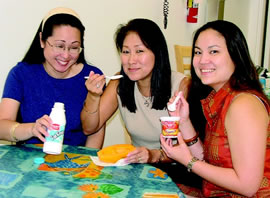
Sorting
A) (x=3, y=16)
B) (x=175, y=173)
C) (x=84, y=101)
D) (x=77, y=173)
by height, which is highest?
(x=3, y=16)

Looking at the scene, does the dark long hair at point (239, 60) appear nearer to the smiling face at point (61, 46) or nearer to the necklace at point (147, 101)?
the necklace at point (147, 101)

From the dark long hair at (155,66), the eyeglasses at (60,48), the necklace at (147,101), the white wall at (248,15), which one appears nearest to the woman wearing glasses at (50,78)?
the eyeglasses at (60,48)

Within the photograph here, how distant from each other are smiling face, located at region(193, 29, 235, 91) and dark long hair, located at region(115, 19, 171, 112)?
328mm

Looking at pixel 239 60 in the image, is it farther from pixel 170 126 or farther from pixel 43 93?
pixel 43 93

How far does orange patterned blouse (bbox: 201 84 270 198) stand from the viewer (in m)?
1.08

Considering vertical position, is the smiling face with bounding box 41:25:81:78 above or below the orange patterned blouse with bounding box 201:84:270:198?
above

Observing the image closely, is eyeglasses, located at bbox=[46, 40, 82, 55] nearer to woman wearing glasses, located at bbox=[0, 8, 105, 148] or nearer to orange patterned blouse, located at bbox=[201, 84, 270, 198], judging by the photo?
woman wearing glasses, located at bbox=[0, 8, 105, 148]

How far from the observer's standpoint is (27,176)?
935 mm

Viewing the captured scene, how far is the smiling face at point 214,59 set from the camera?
3.73 feet

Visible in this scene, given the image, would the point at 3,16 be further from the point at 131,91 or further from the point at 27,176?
the point at 27,176

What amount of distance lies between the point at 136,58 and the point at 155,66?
124mm

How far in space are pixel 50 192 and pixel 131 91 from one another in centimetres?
85

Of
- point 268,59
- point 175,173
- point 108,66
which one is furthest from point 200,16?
point 175,173

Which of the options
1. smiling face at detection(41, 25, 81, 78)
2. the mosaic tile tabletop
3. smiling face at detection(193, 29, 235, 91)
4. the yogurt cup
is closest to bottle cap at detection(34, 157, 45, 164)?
the mosaic tile tabletop
